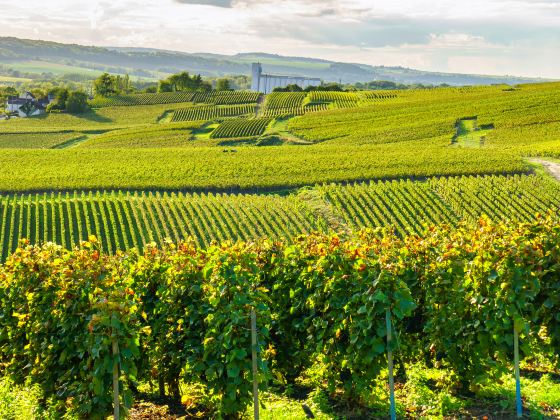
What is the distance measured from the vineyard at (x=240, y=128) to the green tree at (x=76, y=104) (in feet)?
128

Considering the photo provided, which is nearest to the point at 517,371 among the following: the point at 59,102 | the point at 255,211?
the point at 255,211

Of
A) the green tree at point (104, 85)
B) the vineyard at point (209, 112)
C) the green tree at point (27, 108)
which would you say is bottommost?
the green tree at point (27, 108)

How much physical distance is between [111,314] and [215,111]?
110m

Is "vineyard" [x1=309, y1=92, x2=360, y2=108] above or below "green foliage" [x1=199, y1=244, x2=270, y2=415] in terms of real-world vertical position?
above

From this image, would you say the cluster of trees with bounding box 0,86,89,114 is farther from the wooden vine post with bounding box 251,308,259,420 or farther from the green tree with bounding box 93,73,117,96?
the wooden vine post with bounding box 251,308,259,420

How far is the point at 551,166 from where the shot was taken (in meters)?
59.9

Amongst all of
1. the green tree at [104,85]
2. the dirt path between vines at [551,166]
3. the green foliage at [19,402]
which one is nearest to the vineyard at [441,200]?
the dirt path between vines at [551,166]

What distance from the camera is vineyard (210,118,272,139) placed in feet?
302

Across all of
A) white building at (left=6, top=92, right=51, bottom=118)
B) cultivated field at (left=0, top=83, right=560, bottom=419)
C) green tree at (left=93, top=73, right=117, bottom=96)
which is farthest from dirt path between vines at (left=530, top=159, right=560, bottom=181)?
green tree at (left=93, top=73, right=117, bottom=96)

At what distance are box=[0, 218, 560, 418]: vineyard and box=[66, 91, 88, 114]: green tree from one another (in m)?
118

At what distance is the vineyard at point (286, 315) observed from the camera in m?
10.6

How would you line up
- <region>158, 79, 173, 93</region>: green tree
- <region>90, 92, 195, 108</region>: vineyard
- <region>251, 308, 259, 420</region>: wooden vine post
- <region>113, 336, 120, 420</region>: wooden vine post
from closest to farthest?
<region>113, 336, 120, 420</region>: wooden vine post
<region>251, 308, 259, 420</region>: wooden vine post
<region>90, 92, 195, 108</region>: vineyard
<region>158, 79, 173, 93</region>: green tree

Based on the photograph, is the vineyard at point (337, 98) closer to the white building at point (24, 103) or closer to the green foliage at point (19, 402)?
the white building at point (24, 103)

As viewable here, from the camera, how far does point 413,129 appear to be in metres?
87.1
